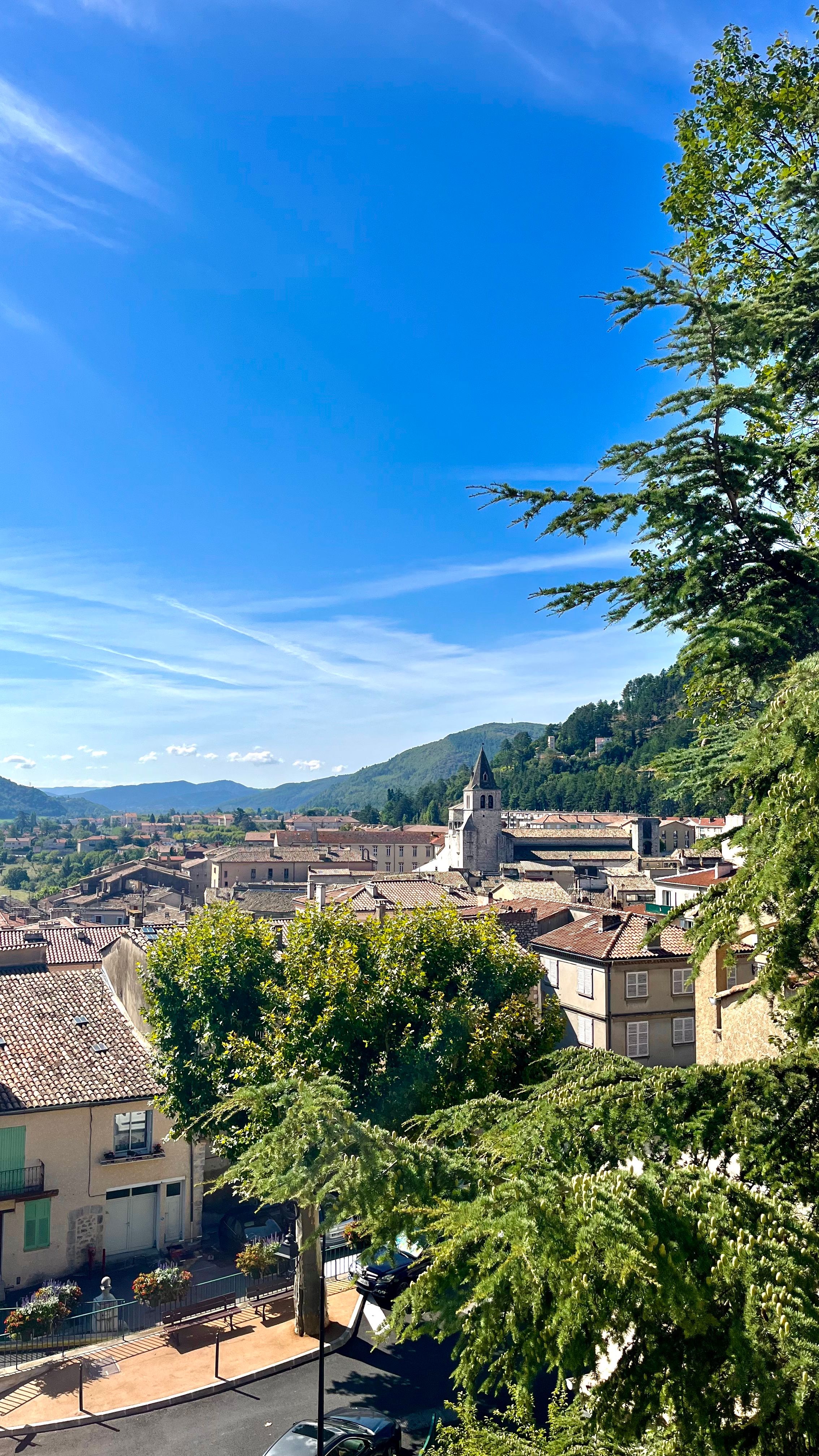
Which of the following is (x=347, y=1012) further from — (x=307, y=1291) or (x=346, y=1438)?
(x=307, y=1291)

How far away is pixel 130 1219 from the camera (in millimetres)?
22812

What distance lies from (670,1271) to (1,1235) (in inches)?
887

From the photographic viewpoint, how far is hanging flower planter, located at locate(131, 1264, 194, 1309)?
62.4ft

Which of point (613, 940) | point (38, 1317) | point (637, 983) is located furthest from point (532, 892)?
point (38, 1317)

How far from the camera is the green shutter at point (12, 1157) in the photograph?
69.3 ft

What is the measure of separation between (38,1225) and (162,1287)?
4.28m

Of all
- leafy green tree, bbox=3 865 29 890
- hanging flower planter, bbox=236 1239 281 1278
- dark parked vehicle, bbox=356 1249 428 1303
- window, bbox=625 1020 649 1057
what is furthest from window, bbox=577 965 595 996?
leafy green tree, bbox=3 865 29 890

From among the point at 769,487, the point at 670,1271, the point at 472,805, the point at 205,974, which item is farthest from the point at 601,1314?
the point at 472,805

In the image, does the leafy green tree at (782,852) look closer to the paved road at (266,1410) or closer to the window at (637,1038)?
the paved road at (266,1410)

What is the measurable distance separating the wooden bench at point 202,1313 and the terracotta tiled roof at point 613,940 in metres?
16.1

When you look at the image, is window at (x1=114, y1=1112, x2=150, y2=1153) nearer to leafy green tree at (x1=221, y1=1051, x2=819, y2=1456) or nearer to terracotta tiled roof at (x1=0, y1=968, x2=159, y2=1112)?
terracotta tiled roof at (x1=0, y1=968, x2=159, y2=1112)

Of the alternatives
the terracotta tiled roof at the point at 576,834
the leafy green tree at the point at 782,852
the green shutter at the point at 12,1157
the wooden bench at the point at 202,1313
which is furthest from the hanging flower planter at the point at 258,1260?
the terracotta tiled roof at the point at 576,834

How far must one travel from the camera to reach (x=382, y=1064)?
16.6 meters

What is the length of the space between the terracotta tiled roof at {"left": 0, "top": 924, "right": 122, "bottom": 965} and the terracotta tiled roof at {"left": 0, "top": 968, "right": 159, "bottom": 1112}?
1896 cm
